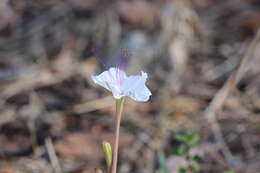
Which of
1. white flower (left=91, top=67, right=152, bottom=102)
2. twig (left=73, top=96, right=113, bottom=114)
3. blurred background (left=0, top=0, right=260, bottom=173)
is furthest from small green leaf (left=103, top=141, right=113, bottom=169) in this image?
twig (left=73, top=96, right=113, bottom=114)

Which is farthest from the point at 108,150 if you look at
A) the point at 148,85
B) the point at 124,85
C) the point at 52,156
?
the point at 148,85

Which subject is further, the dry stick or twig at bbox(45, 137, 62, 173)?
twig at bbox(45, 137, 62, 173)

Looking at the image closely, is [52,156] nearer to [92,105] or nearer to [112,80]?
[92,105]

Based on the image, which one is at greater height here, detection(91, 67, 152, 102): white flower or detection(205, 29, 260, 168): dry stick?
detection(205, 29, 260, 168): dry stick

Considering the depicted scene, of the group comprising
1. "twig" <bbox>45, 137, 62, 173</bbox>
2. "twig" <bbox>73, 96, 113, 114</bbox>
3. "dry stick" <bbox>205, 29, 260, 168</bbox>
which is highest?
"twig" <bbox>73, 96, 113, 114</bbox>

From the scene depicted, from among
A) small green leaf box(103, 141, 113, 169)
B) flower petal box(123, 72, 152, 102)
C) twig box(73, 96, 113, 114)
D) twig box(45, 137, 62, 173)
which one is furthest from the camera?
twig box(73, 96, 113, 114)

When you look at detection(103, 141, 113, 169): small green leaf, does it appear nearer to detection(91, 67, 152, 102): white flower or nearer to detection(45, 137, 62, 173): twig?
detection(91, 67, 152, 102): white flower

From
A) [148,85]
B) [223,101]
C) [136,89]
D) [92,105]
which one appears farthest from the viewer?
[148,85]
